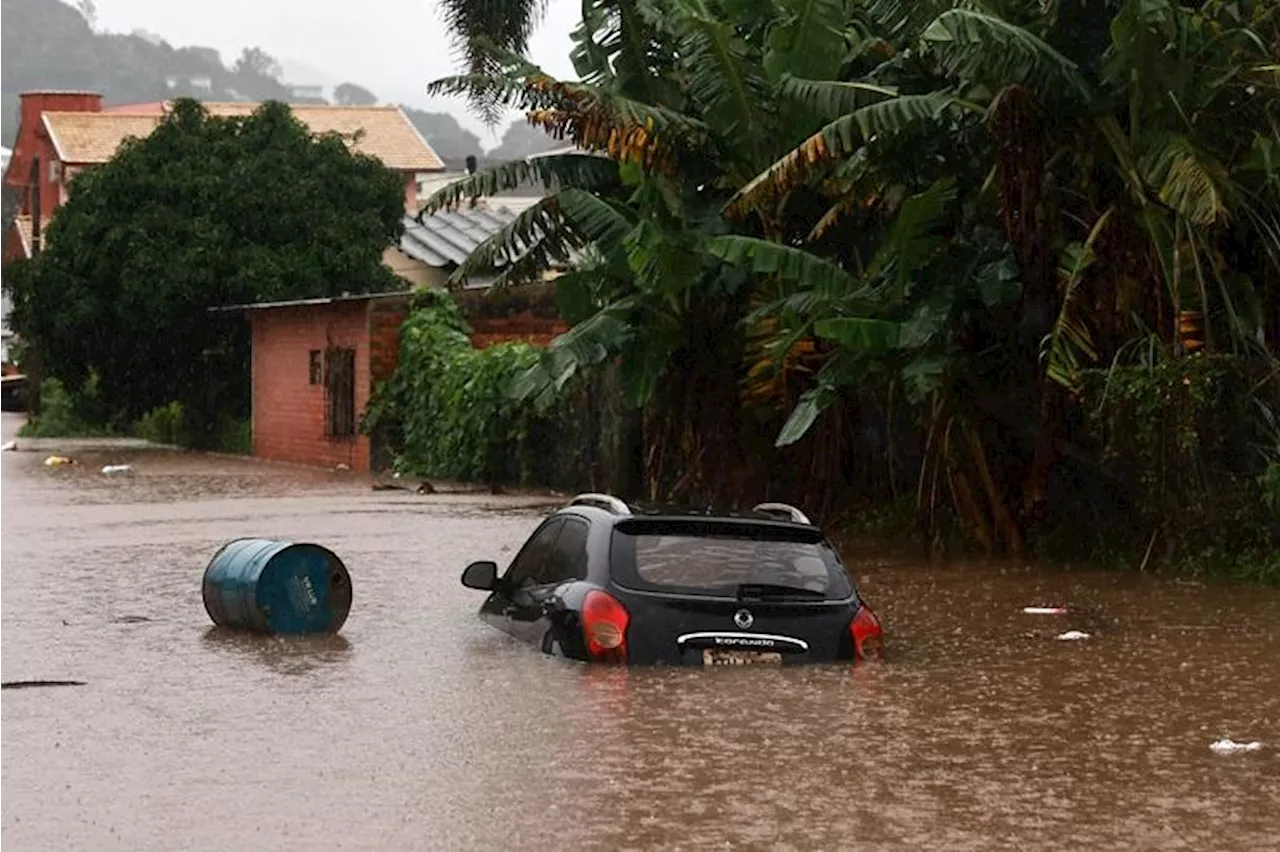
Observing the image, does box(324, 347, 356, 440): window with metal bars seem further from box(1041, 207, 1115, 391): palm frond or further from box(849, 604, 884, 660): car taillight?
box(849, 604, 884, 660): car taillight

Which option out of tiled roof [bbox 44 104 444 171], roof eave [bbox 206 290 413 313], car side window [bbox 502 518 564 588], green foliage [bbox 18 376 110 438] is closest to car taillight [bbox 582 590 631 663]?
car side window [bbox 502 518 564 588]

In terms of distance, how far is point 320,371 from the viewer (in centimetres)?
4634

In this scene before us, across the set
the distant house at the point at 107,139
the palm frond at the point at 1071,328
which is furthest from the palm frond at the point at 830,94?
the distant house at the point at 107,139

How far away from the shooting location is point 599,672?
14.1 m

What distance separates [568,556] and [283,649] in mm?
2645

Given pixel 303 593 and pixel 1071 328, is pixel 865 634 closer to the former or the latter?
pixel 303 593

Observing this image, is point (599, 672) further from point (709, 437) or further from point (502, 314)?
point (502, 314)

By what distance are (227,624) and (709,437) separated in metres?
11.1

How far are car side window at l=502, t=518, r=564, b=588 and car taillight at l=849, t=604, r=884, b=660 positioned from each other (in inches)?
79.1

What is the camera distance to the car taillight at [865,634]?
14.6 metres

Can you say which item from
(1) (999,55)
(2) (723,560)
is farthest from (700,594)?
(1) (999,55)

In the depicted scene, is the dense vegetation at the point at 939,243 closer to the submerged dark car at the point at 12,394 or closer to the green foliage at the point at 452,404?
the green foliage at the point at 452,404

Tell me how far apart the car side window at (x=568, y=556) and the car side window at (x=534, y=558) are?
11 centimetres

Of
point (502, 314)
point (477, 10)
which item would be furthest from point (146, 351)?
point (477, 10)
